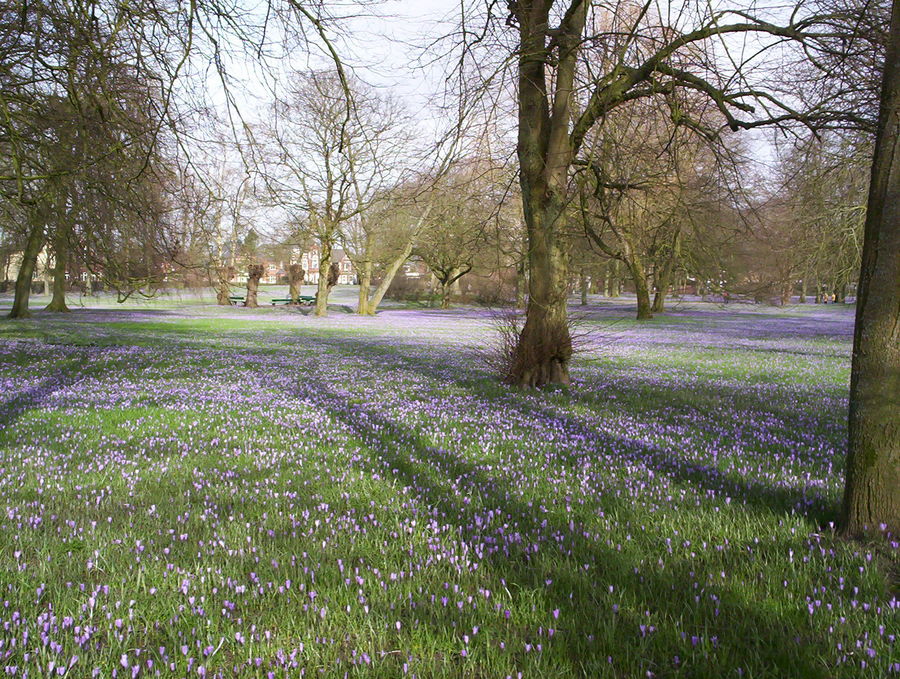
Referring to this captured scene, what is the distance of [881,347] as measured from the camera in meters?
3.46

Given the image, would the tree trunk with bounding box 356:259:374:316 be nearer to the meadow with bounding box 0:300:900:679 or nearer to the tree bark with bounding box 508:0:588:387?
the tree bark with bounding box 508:0:588:387

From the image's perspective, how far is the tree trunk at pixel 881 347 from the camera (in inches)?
133

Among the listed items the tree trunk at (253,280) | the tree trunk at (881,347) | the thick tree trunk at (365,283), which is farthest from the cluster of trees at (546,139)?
the tree trunk at (253,280)

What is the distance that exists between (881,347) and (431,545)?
3103mm

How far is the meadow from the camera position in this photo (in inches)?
97.3

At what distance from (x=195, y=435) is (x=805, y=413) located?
8.65m

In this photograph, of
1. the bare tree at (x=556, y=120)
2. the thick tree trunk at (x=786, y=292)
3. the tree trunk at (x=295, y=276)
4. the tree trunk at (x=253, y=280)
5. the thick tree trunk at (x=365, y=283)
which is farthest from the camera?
the tree trunk at (x=295, y=276)

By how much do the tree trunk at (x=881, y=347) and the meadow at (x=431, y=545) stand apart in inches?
10.7

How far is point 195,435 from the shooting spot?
22.0 feet

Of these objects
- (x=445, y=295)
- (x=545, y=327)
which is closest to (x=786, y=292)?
(x=445, y=295)

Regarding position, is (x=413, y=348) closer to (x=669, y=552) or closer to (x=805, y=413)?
(x=805, y=413)

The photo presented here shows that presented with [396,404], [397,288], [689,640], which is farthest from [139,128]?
[397,288]

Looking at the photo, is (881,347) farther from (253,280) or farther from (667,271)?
(253,280)

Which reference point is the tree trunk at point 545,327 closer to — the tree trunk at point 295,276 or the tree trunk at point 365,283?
the tree trunk at point 365,283
